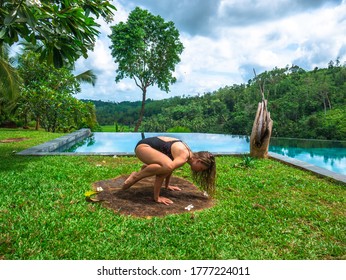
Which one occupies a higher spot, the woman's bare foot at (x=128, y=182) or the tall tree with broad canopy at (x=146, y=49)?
the tall tree with broad canopy at (x=146, y=49)

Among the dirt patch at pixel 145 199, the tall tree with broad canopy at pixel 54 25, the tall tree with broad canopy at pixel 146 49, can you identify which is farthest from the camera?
the tall tree with broad canopy at pixel 146 49

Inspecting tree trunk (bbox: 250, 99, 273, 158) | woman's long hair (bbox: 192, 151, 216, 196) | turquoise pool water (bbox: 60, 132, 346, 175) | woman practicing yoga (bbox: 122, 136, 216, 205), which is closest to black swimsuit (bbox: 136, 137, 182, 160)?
woman practicing yoga (bbox: 122, 136, 216, 205)

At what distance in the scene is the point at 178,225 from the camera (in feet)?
9.56

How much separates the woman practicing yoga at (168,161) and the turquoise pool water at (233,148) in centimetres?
453

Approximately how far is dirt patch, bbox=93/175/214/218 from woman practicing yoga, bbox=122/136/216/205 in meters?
0.16

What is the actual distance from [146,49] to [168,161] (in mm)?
18496

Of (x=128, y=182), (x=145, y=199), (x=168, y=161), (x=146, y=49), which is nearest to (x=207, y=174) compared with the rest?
(x=168, y=161)

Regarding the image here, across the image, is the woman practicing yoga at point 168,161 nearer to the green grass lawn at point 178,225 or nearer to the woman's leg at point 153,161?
the woman's leg at point 153,161

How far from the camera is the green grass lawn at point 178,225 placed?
93.2 inches

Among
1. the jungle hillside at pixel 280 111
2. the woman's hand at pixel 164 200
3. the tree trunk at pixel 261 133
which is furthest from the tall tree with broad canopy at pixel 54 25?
the jungle hillside at pixel 280 111

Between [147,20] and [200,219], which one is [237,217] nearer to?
[200,219]

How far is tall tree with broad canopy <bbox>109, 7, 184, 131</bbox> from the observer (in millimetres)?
19219

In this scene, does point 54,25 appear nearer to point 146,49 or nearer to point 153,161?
point 153,161

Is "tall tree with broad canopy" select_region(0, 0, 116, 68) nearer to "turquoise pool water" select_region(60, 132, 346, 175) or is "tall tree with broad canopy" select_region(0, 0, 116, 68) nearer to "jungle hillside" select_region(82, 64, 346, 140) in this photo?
"turquoise pool water" select_region(60, 132, 346, 175)
